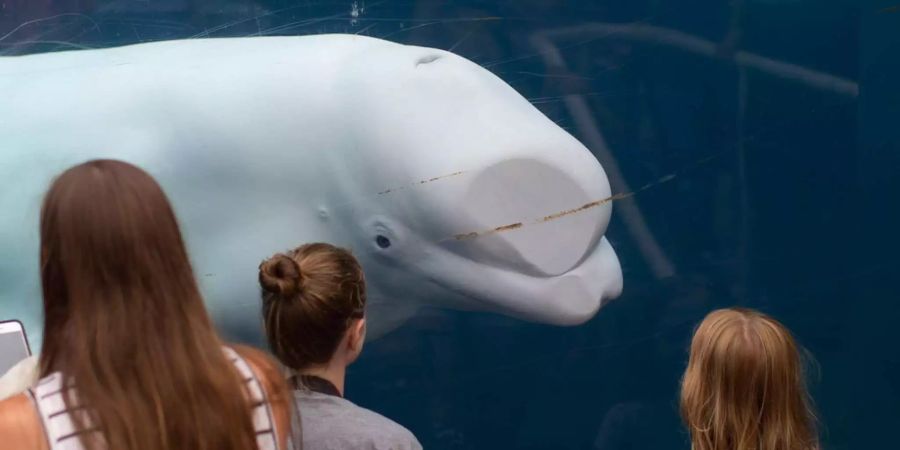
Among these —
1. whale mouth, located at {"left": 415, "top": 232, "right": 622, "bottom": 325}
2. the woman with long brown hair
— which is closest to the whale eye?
whale mouth, located at {"left": 415, "top": 232, "right": 622, "bottom": 325}

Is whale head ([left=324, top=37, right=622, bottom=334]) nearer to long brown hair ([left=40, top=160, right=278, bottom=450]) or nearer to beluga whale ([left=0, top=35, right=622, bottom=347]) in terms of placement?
beluga whale ([left=0, top=35, right=622, bottom=347])

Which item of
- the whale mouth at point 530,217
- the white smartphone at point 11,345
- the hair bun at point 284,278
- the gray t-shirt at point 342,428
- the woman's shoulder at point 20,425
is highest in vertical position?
the woman's shoulder at point 20,425

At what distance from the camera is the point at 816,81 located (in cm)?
388

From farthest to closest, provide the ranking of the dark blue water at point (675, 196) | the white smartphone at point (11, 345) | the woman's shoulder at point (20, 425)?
the dark blue water at point (675, 196)
the white smartphone at point (11, 345)
the woman's shoulder at point (20, 425)

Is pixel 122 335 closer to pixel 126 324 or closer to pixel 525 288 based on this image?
pixel 126 324

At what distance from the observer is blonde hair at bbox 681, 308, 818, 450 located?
2336mm

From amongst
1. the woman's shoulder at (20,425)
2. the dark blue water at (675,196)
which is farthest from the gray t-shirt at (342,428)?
the dark blue water at (675,196)

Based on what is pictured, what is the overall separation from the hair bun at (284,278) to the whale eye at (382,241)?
1213 millimetres

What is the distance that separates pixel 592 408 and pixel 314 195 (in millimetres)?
1269

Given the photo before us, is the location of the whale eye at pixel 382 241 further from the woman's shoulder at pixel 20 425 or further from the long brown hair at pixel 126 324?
the woman's shoulder at pixel 20 425

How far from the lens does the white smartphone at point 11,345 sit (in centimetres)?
227

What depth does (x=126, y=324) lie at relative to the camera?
1664mm

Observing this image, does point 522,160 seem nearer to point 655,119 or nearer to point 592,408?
point 655,119

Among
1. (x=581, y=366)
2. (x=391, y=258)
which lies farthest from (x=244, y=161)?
(x=581, y=366)
